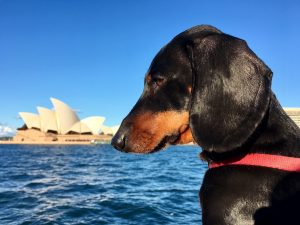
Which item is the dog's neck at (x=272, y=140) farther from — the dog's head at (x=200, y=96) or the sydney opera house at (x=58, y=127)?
the sydney opera house at (x=58, y=127)

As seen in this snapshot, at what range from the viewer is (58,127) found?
91.0 metres

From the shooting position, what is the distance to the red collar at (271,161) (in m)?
1.89

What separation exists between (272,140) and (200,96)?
446 mm

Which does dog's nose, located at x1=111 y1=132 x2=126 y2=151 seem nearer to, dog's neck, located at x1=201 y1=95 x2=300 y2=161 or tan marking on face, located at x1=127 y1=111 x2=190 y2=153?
tan marking on face, located at x1=127 y1=111 x2=190 y2=153

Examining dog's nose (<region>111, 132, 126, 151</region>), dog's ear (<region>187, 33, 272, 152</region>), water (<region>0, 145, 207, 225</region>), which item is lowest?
water (<region>0, 145, 207, 225</region>)

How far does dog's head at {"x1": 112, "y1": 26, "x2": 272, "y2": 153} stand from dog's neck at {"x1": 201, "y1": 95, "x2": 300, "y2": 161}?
5.3 inches

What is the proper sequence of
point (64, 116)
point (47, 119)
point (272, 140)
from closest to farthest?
point (272, 140)
point (64, 116)
point (47, 119)

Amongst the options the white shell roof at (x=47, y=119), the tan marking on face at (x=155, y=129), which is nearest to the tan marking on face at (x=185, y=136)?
the tan marking on face at (x=155, y=129)

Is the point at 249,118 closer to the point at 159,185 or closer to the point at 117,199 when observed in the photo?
the point at 117,199

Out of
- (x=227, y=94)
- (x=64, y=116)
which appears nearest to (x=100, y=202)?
(x=227, y=94)

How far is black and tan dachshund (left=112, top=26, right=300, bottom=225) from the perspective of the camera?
1836 millimetres

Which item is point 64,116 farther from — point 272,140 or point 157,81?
point 272,140

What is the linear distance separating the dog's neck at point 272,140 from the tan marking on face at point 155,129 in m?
0.29

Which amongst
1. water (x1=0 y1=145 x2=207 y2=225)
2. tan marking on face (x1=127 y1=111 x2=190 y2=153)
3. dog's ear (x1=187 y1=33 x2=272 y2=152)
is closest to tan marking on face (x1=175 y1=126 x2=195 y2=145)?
tan marking on face (x1=127 y1=111 x2=190 y2=153)
